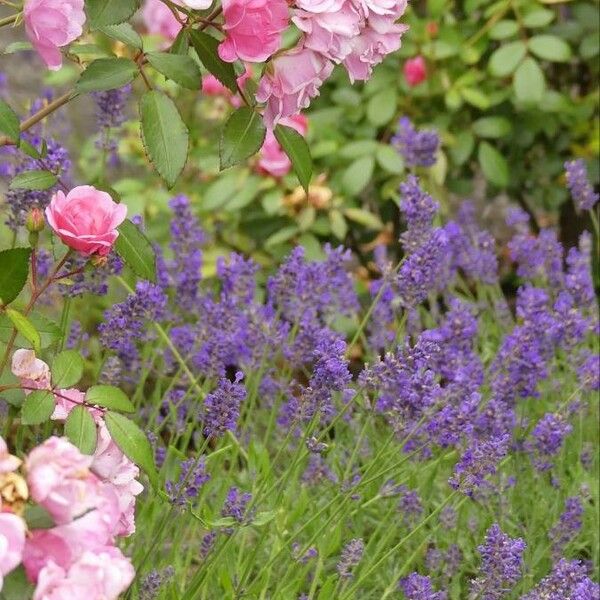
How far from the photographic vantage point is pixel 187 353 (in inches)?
116

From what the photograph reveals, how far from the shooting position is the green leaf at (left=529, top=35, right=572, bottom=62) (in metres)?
4.15

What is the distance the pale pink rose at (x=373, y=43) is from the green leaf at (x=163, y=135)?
243 mm

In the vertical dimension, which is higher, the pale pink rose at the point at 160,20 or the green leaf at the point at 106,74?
the green leaf at the point at 106,74

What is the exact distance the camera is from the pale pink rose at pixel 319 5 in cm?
164

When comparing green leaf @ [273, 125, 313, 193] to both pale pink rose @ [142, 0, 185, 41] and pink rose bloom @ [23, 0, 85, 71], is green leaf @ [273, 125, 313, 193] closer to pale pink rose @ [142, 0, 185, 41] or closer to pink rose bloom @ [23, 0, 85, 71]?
pink rose bloom @ [23, 0, 85, 71]

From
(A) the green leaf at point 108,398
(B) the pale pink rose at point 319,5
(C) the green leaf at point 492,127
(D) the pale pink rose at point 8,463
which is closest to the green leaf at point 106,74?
(B) the pale pink rose at point 319,5

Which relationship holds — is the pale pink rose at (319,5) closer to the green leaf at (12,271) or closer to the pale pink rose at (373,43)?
the pale pink rose at (373,43)

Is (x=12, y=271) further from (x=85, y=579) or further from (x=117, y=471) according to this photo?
(x=85, y=579)

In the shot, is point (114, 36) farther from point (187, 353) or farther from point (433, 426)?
point (187, 353)

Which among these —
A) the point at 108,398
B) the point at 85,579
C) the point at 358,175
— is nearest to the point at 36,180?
the point at 108,398

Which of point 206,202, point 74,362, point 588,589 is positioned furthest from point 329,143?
point 74,362

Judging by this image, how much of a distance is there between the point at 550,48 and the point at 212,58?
2.60 metres

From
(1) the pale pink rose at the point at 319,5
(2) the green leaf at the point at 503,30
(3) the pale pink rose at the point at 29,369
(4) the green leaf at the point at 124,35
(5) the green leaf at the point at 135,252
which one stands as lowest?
(2) the green leaf at the point at 503,30

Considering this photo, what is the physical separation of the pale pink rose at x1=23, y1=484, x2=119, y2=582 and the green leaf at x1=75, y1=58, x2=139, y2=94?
598 millimetres
